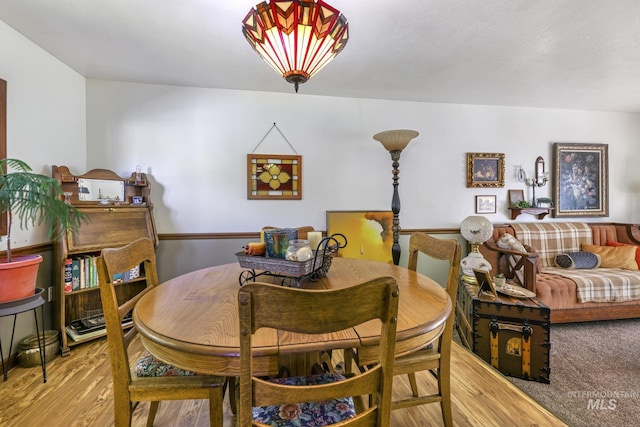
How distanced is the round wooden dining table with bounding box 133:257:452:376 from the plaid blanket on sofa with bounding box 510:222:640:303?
2565 mm

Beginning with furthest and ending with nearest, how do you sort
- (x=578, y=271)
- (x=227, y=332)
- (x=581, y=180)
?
(x=581, y=180), (x=578, y=271), (x=227, y=332)

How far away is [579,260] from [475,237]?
54.8 inches

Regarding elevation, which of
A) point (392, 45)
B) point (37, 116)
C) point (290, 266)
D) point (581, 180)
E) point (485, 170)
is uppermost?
point (392, 45)

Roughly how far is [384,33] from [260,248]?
174cm

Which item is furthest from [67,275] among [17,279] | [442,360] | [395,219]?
[395,219]

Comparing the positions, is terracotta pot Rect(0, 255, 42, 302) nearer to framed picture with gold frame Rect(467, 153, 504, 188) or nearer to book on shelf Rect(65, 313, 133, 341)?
book on shelf Rect(65, 313, 133, 341)

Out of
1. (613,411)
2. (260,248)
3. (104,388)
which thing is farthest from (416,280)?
(104,388)

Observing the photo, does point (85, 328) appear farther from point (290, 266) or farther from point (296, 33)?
point (296, 33)

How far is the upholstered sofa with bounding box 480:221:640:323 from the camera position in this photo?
8.61 ft

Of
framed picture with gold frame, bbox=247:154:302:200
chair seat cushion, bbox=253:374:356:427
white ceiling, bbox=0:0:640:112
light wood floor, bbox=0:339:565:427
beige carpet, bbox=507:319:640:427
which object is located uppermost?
white ceiling, bbox=0:0:640:112

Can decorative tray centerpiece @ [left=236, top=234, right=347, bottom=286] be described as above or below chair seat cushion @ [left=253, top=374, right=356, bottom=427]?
above

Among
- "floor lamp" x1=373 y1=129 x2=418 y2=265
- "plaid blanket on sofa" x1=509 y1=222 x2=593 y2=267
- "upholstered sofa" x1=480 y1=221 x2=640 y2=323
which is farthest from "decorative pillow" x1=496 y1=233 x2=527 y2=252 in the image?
"floor lamp" x1=373 y1=129 x2=418 y2=265

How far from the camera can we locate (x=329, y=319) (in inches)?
25.4

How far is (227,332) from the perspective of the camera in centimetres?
82
